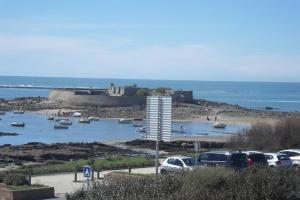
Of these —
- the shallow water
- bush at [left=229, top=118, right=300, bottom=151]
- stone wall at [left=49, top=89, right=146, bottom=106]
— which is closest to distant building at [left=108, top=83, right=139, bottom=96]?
stone wall at [left=49, top=89, right=146, bottom=106]

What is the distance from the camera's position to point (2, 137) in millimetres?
87812

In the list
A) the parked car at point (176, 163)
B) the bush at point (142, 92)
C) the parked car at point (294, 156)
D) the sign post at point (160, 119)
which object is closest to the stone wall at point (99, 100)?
the bush at point (142, 92)

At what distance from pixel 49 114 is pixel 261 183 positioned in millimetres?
130804

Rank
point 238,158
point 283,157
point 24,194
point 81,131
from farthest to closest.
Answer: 1. point 81,131
2. point 283,157
3. point 238,158
4. point 24,194

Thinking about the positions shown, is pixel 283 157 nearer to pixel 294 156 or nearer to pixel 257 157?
pixel 294 156

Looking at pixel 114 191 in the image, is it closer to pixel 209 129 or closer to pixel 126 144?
pixel 126 144

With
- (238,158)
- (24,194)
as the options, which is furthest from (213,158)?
(24,194)

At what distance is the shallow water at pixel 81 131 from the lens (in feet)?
283

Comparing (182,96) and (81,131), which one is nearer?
(81,131)

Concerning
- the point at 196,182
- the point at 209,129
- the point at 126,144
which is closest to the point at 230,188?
the point at 196,182

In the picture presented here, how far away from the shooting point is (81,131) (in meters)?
102

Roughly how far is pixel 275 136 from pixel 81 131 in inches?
2409

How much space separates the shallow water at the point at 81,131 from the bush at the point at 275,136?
39.3 meters

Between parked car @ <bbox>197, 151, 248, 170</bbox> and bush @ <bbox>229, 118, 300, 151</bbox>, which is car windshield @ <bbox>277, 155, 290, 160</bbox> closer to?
parked car @ <bbox>197, 151, 248, 170</bbox>
